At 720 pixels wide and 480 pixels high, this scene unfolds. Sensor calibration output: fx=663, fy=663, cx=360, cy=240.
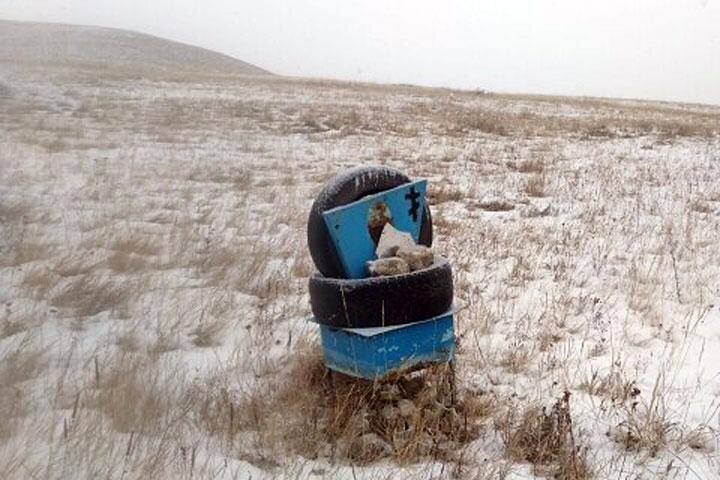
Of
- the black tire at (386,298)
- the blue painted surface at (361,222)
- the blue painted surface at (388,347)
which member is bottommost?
the blue painted surface at (388,347)

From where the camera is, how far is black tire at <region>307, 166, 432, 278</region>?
320cm

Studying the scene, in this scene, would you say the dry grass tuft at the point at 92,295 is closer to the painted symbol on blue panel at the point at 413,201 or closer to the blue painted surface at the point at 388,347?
the blue painted surface at the point at 388,347

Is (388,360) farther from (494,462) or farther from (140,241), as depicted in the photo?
(140,241)

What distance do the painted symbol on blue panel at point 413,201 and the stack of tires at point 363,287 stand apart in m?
0.14

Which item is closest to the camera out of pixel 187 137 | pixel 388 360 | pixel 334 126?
pixel 388 360

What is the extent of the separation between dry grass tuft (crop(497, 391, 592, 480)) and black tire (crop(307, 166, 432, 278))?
1.09 m

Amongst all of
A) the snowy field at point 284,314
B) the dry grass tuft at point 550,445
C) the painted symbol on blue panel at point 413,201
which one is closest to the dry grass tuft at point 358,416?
the snowy field at point 284,314

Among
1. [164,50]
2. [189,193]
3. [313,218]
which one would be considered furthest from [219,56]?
[313,218]

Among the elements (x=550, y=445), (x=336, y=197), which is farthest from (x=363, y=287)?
(x=550, y=445)

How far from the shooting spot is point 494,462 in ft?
9.04

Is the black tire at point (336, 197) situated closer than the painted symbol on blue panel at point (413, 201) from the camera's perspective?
Yes

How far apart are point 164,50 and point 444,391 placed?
60.9m

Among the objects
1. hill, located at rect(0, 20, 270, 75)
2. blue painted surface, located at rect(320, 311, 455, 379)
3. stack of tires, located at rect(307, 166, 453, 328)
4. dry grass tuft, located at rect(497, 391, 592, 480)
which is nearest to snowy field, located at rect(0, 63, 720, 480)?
dry grass tuft, located at rect(497, 391, 592, 480)

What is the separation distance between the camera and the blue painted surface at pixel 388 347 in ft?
9.94
